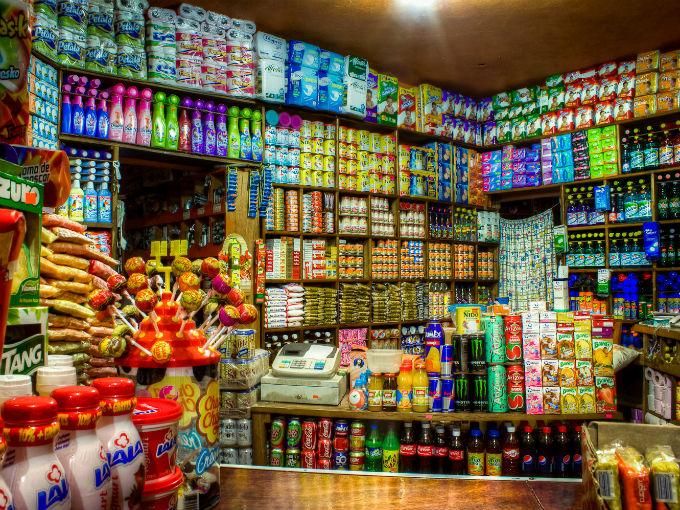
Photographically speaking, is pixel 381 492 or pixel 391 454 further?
pixel 391 454

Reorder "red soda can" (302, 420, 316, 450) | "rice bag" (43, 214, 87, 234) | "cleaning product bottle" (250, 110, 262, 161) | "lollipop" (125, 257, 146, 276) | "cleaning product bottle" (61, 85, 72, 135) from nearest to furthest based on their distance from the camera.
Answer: "lollipop" (125, 257, 146, 276) < "rice bag" (43, 214, 87, 234) < "red soda can" (302, 420, 316, 450) < "cleaning product bottle" (61, 85, 72, 135) < "cleaning product bottle" (250, 110, 262, 161)

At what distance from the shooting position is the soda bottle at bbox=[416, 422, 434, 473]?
9.53 ft

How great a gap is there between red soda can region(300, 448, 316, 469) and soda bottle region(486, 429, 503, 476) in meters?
0.95

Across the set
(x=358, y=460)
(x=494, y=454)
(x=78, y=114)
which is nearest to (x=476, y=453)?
(x=494, y=454)

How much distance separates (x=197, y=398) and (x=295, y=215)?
421 centimetres

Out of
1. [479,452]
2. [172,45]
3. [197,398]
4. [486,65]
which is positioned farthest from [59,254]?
[486,65]

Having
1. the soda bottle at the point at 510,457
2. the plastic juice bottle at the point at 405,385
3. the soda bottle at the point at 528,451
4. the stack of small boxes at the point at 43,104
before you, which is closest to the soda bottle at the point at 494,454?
the soda bottle at the point at 510,457

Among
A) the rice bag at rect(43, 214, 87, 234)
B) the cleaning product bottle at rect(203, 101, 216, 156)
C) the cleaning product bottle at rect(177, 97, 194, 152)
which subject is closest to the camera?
the rice bag at rect(43, 214, 87, 234)

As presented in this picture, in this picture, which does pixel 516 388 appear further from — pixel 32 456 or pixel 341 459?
pixel 32 456

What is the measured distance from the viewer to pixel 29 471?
635mm

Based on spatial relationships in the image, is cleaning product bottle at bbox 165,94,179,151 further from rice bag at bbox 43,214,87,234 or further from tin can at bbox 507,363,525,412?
tin can at bbox 507,363,525,412

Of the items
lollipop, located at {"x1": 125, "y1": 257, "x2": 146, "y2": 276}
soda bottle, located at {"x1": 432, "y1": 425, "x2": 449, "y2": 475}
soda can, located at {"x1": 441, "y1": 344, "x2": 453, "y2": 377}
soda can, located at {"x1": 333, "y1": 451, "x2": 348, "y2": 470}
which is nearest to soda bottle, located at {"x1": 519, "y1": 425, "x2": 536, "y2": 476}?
soda bottle, located at {"x1": 432, "y1": 425, "x2": 449, "y2": 475}

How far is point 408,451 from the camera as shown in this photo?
9.55ft

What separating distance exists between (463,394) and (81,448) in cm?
250
